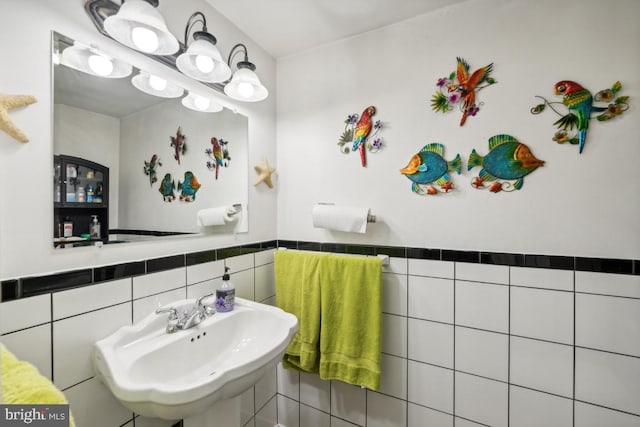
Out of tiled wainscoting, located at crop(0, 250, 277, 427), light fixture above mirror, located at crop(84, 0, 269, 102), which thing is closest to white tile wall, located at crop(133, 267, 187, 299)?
tiled wainscoting, located at crop(0, 250, 277, 427)

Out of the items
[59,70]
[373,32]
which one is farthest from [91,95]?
[373,32]

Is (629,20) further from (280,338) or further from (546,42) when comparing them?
(280,338)

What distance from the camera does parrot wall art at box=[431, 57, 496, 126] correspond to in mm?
1213

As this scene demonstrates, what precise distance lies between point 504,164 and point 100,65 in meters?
1.57

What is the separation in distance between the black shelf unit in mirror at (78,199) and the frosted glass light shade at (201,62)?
1.62 feet

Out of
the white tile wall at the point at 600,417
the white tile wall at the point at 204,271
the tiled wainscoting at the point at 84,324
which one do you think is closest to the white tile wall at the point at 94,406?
the tiled wainscoting at the point at 84,324

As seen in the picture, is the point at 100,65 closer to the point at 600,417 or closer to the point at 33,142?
the point at 33,142

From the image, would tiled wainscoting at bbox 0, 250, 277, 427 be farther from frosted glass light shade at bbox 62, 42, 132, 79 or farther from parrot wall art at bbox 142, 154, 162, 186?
frosted glass light shade at bbox 62, 42, 132, 79

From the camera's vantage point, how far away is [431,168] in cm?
130

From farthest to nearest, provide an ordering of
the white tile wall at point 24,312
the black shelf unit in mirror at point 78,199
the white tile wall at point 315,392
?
the white tile wall at point 315,392, the black shelf unit in mirror at point 78,199, the white tile wall at point 24,312

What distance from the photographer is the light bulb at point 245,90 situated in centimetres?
128

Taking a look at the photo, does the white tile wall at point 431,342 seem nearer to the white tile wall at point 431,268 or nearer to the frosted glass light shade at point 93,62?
the white tile wall at point 431,268

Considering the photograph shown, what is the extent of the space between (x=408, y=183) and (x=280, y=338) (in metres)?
0.91

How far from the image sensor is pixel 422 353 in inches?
52.3
